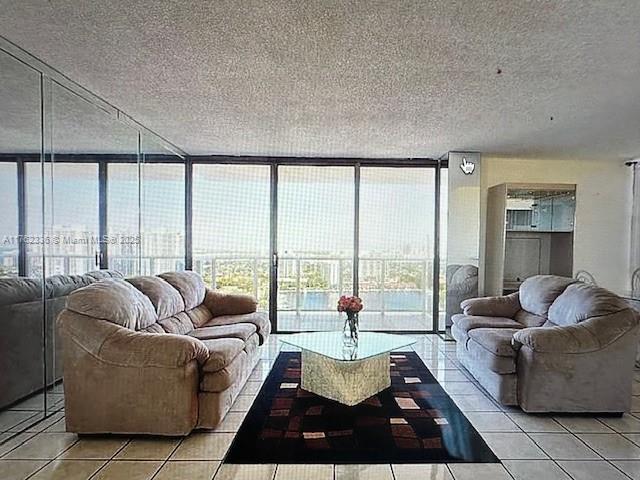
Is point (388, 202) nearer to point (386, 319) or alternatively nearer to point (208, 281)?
point (386, 319)

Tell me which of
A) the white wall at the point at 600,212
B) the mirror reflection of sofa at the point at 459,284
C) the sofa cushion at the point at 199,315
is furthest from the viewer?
the white wall at the point at 600,212

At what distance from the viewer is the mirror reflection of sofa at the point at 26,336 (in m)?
3.09

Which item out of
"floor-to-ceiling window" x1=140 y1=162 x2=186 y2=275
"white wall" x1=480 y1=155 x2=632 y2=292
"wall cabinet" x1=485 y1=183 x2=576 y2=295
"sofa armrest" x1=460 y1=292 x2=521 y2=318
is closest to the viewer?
"sofa armrest" x1=460 y1=292 x2=521 y2=318

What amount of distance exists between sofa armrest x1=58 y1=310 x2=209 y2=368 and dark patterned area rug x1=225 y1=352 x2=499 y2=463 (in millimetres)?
654

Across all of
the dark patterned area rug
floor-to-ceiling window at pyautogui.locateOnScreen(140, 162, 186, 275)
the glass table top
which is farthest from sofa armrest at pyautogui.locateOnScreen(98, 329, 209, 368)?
floor-to-ceiling window at pyautogui.locateOnScreen(140, 162, 186, 275)

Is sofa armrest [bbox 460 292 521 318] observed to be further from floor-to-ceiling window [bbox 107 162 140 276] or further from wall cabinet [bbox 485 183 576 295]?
floor-to-ceiling window [bbox 107 162 140 276]

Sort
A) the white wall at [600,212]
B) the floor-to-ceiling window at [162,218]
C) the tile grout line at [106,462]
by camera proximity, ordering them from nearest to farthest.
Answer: the tile grout line at [106,462] → the floor-to-ceiling window at [162,218] → the white wall at [600,212]

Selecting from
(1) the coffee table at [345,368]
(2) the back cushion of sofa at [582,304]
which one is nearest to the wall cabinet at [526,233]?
(2) the back cushion of sofa at [582,304]

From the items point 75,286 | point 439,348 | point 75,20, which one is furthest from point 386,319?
point 75,20

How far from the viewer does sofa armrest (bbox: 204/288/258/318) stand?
15.9 ft

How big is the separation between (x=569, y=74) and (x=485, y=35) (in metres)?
0.91

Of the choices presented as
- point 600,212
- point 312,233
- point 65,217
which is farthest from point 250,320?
point 600,212

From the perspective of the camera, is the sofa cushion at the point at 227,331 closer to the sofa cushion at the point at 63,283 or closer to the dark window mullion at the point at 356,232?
the sofa cushion at the point at 63,283

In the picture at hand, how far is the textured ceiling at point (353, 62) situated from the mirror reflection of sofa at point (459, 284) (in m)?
1.79
